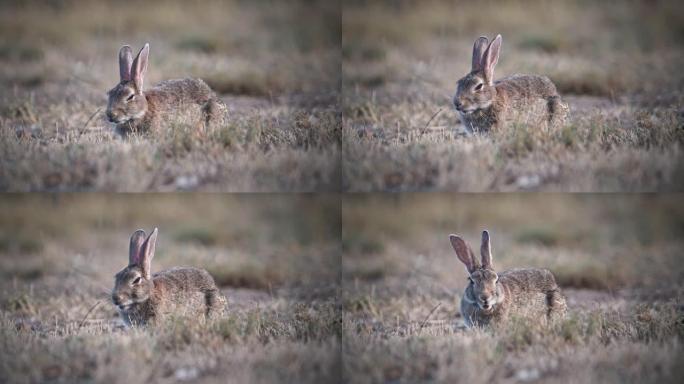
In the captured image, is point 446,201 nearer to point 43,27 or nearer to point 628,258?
point 628,258

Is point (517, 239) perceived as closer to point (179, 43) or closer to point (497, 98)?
point (497, 98)

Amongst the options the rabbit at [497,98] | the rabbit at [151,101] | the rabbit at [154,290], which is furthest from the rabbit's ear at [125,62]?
the rabbit at [497,98]

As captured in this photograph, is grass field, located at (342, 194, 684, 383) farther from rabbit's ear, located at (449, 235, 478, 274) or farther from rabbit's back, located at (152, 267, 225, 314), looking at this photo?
rabbit's back, located at (152, 267, 225, 314)

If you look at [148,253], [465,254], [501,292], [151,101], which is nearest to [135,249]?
[148,253]

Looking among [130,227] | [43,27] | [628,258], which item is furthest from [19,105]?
[628,258]

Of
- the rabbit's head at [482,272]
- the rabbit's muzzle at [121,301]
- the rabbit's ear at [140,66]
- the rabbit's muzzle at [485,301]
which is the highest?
the rabbit's ear at [140,66]

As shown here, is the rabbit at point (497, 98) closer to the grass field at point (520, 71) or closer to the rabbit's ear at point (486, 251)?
the grass field at point (520, 71)

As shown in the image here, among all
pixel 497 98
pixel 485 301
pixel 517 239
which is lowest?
pixel 485 301
